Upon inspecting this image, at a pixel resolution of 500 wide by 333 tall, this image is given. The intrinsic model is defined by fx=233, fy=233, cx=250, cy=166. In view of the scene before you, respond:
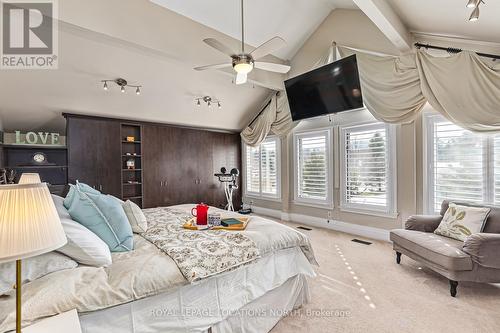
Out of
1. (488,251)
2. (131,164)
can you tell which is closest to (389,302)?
(488,251)

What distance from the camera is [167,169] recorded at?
5.49 metres

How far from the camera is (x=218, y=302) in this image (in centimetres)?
154

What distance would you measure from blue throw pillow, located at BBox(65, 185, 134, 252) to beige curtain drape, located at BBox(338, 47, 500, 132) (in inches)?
151

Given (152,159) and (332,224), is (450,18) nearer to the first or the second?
(332,224)

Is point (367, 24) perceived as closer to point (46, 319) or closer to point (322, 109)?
point (322, 109)

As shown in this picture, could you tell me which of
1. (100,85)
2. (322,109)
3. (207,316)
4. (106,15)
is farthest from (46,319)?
(322,109)

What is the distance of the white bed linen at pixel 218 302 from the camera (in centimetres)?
122

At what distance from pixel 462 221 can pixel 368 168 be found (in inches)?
64.6

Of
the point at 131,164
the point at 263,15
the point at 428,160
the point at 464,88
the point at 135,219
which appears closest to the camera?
the point at 135,219

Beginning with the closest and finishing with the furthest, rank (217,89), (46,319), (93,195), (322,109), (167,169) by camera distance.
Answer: (46,319), (93,195), (322,109), (217,89), (167,169)

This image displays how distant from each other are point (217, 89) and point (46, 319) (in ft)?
15.3

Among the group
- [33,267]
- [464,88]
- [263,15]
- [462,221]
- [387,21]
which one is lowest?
[462,221]

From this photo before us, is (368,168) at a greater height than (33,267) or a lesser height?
greater

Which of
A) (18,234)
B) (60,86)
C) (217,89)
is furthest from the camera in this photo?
(217,89)
